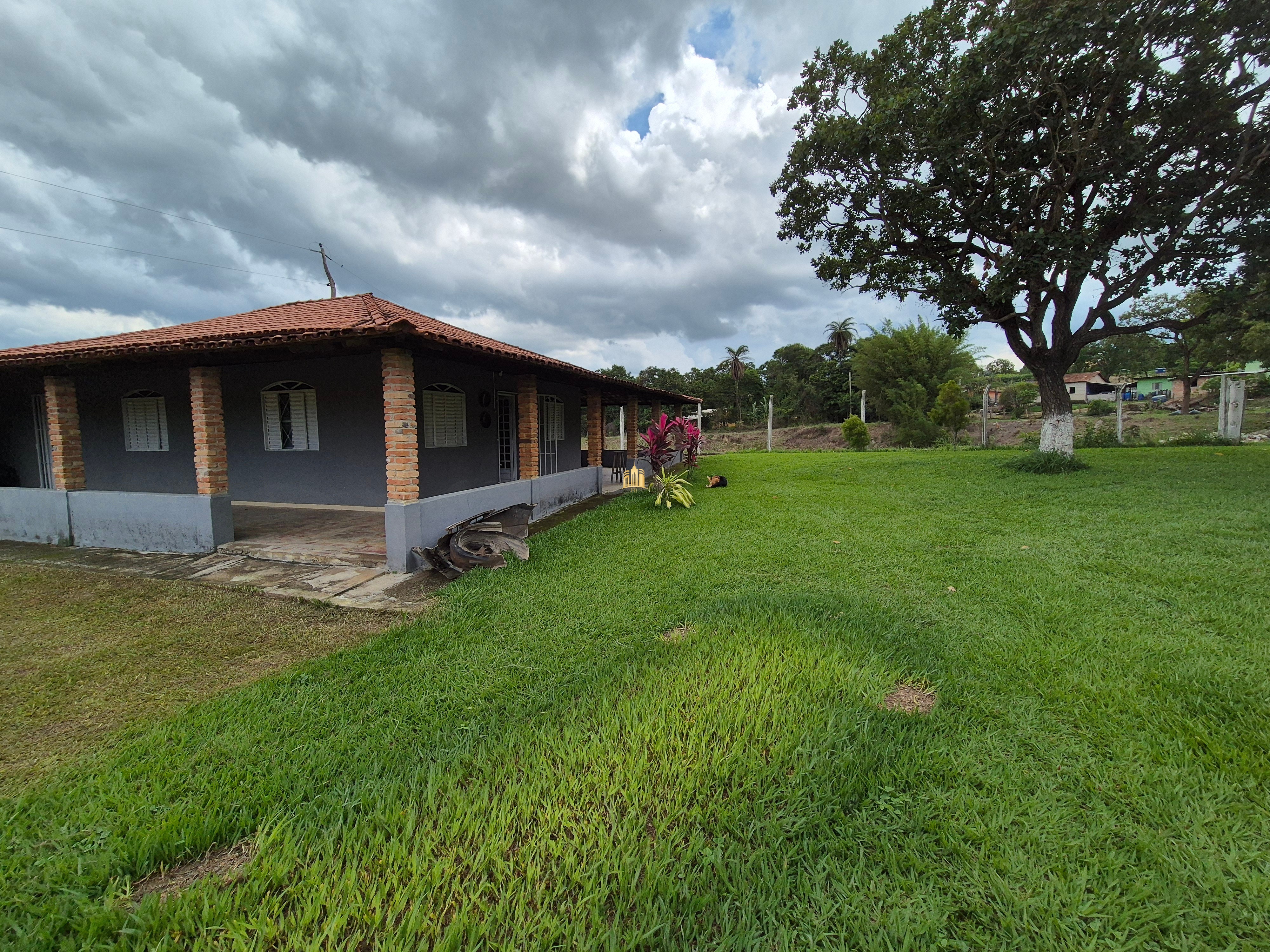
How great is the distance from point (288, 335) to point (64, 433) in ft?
14.2

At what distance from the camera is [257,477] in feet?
28.7

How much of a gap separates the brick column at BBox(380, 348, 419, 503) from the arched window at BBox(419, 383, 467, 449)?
2822mm

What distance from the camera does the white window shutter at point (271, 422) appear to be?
8547mm

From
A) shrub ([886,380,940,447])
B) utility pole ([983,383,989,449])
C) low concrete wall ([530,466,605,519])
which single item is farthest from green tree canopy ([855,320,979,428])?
low concrete wall ([530,466,605,519])

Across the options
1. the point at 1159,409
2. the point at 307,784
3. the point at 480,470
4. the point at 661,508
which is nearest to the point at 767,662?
the point at 307,784

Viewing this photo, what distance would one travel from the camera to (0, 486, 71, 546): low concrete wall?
6543 millimetres

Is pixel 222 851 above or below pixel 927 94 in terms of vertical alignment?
below

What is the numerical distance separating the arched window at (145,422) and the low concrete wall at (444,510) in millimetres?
5782

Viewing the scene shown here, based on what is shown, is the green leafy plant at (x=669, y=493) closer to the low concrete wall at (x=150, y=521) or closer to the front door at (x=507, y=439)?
the front door at (x=507, y=439)

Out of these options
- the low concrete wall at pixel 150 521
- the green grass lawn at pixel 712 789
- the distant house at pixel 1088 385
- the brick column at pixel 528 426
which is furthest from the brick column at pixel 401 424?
the distant house at pixel 1088 385

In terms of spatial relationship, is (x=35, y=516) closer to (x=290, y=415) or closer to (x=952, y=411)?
(x=290, y=415)

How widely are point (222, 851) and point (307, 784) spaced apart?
314mm

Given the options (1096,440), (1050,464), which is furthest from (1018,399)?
(1050,464)

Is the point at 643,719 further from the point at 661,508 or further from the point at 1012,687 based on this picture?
the point at 661,508
